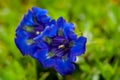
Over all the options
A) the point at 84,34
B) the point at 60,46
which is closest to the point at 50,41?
the point at 60,46

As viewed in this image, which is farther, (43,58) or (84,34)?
(84,34)

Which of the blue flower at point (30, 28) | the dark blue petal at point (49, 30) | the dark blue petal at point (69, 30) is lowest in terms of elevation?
the dark blue petal at point (69, 30)

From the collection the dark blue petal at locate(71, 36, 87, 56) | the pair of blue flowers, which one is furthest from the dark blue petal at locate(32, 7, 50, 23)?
the dark blue petal at locate(71, 36, 87, 56)

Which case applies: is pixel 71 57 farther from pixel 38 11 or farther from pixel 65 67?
pixel 38 11

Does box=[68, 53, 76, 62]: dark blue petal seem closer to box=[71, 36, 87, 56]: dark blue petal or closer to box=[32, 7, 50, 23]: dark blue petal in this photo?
box=[71, 36, 87, 56]: dark blue petal

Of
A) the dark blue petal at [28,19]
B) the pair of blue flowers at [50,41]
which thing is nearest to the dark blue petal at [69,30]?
the pair of blue flowers at [50,41]

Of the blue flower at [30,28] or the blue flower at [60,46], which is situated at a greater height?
the blue flower at [30,28]

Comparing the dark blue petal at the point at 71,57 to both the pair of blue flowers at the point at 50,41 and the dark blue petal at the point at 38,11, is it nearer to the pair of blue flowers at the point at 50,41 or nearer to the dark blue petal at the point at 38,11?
the pair of blue flowers at the point at 50,41
